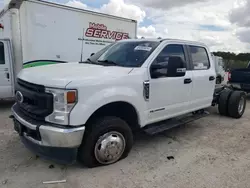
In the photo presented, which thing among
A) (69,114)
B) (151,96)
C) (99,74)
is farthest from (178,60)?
(69,114)

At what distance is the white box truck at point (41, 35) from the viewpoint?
696 cm

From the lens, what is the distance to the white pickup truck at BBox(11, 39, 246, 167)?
3033 mm

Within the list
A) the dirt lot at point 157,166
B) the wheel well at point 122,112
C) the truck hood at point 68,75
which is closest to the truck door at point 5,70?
the dirt lot at point 157,166

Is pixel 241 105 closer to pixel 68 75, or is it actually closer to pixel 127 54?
pixel 127 54

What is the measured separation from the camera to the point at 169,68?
3.91m

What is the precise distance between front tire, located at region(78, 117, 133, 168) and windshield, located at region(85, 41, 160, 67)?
1020mm

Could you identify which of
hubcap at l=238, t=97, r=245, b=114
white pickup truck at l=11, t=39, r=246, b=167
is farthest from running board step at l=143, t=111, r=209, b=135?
hubcap at l=238, t=97, r=245, b=114

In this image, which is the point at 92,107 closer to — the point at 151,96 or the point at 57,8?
the point at 151,96

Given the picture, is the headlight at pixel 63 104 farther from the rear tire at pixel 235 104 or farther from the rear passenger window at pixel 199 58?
the rear tire at pixel 235 104

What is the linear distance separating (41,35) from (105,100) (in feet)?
16.4

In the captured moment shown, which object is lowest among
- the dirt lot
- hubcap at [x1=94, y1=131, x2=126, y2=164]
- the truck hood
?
the dirt lot

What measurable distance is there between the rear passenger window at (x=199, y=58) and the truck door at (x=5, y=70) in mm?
5160

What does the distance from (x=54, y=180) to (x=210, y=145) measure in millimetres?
2905

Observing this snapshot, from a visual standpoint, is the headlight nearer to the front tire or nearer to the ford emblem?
the front tire
